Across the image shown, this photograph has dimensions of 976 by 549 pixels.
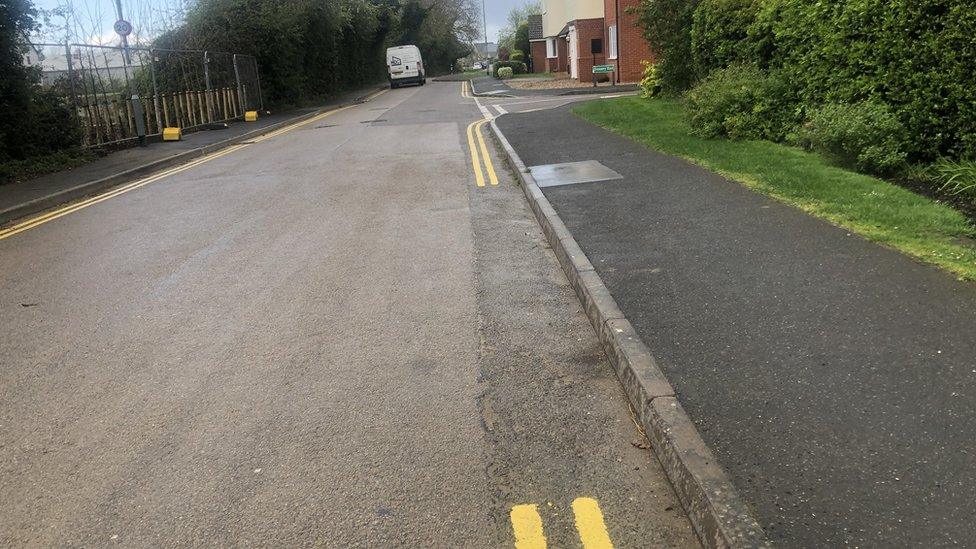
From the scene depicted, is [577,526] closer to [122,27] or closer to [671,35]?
[671,35]

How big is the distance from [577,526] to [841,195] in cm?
638

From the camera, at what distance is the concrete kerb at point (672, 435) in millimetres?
3041

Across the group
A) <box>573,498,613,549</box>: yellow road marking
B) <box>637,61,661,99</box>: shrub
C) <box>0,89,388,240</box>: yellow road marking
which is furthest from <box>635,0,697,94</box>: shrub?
<box>573,498,613,549</box>: yellow road marking

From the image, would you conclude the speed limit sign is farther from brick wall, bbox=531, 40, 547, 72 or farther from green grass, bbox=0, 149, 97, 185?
brick wall, bbox=531, 40, 547, 72

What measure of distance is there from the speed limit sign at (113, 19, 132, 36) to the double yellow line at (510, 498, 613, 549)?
85.9ft

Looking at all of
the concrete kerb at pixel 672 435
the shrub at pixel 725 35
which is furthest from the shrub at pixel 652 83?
the concrete kerb at pixel 672 435

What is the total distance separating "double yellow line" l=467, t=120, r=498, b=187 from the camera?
12.4m

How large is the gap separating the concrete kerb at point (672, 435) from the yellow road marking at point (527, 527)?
64 cm

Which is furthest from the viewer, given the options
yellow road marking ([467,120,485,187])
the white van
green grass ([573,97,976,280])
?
the white van

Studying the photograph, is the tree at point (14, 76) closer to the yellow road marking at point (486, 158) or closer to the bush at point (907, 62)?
the yellow road marking at point (486, 158)

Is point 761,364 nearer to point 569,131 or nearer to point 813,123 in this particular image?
point 813,123

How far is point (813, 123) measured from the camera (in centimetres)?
1075

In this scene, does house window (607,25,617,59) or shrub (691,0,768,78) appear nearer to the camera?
shrub (691,0,768,78)

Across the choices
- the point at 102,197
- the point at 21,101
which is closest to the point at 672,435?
the point at 102,197
